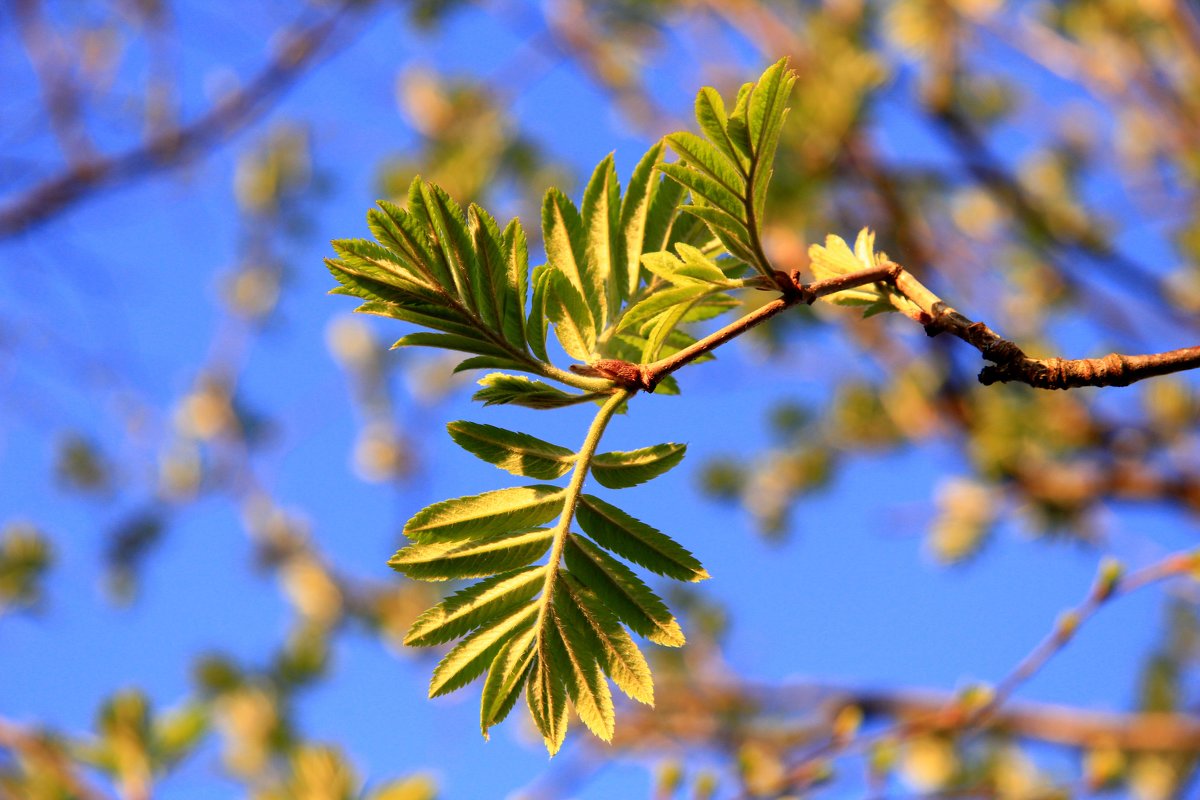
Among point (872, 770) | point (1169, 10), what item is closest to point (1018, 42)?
point (1169, 10)

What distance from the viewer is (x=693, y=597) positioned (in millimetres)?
5062

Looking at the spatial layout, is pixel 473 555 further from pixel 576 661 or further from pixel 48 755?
pixel 48 755

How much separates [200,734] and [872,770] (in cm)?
161

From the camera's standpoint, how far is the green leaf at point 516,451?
33.8 inches

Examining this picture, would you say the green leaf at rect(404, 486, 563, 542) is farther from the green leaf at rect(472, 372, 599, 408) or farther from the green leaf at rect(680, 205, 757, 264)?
the green leaf at rect(680, 205, 757, 264)

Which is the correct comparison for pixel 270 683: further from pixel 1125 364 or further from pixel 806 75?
pixel 1125 364

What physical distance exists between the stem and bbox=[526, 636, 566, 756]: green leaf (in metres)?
0.02

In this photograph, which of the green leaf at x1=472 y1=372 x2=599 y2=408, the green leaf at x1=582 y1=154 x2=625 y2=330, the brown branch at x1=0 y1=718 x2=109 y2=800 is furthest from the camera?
the brown branch at x1=0 y1=718 x2=109 y2=800

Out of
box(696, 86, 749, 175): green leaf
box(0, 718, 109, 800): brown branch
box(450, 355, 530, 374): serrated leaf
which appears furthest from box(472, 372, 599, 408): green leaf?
box(0, 718, 109, 800): brown branch

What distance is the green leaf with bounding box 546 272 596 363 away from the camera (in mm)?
856

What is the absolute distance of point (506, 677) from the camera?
0.88 m

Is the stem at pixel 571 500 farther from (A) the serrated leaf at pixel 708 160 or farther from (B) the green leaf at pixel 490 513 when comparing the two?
(A) the serrated leaf at pixel 708 160

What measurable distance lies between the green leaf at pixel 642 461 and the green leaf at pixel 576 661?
4.7 inches

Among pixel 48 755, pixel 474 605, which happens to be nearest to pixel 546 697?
pixel 474 605
